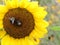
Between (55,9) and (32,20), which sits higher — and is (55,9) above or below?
below

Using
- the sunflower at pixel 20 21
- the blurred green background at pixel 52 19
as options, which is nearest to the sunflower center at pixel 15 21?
the sunflower at pixel 20 21

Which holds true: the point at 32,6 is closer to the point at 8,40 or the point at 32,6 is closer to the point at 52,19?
the point at 8,40

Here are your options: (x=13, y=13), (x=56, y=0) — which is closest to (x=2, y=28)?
(x=13, y=13)

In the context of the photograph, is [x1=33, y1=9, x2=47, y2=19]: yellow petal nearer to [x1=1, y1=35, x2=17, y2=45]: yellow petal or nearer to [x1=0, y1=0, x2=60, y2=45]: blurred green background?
[x1=1, y1=35, x2=17, y2=45]: yellow petal

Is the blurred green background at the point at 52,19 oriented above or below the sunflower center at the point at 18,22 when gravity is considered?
below

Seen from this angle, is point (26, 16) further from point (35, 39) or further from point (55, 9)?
point (55, 9)


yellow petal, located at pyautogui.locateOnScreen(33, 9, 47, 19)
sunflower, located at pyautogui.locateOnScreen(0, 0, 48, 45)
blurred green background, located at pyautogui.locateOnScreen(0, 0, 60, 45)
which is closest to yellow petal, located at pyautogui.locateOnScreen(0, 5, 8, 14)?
sunflower, located at pyautogui.locateOnScreen(0, 0, 48, 45)

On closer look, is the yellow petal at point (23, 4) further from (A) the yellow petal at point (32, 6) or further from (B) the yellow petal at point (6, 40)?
(B) the yellow petal at point (6, 40)
